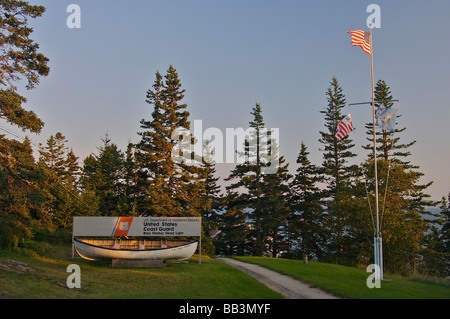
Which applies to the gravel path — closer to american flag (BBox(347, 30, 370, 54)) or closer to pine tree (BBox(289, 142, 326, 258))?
american flag (BBox(347, 30, 370, 54))

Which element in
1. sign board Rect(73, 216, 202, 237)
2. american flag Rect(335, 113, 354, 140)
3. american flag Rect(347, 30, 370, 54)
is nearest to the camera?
american flag Rect(347, 30, 370, 54)

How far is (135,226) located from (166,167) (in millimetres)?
15241

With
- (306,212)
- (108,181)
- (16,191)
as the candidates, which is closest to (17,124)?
(16,191)

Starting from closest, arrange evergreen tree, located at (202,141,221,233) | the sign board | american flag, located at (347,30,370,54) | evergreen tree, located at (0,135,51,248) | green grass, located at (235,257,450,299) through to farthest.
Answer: green grass, located at (235,257,450,299) < american flag, located at (347,30,370,54) < evergreen tree, located at (0,135,51,248) < the sign board < evergreen tree, located at (202,141,221,233)

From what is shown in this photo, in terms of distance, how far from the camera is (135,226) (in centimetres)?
2067

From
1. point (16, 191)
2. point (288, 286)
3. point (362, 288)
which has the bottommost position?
point (288, 286)

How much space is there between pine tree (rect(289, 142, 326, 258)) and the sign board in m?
27.0

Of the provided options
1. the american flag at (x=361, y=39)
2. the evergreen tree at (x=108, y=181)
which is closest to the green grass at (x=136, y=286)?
the american flag at (x=361, y=39)

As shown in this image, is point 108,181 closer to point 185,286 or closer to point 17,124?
point 17,124

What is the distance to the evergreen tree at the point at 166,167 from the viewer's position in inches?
1361

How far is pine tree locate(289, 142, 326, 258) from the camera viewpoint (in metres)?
44.7

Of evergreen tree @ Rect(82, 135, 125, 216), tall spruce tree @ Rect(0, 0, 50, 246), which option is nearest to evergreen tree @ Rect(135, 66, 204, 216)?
evergreen tree @ Rect(82, 135, 125, 216)
